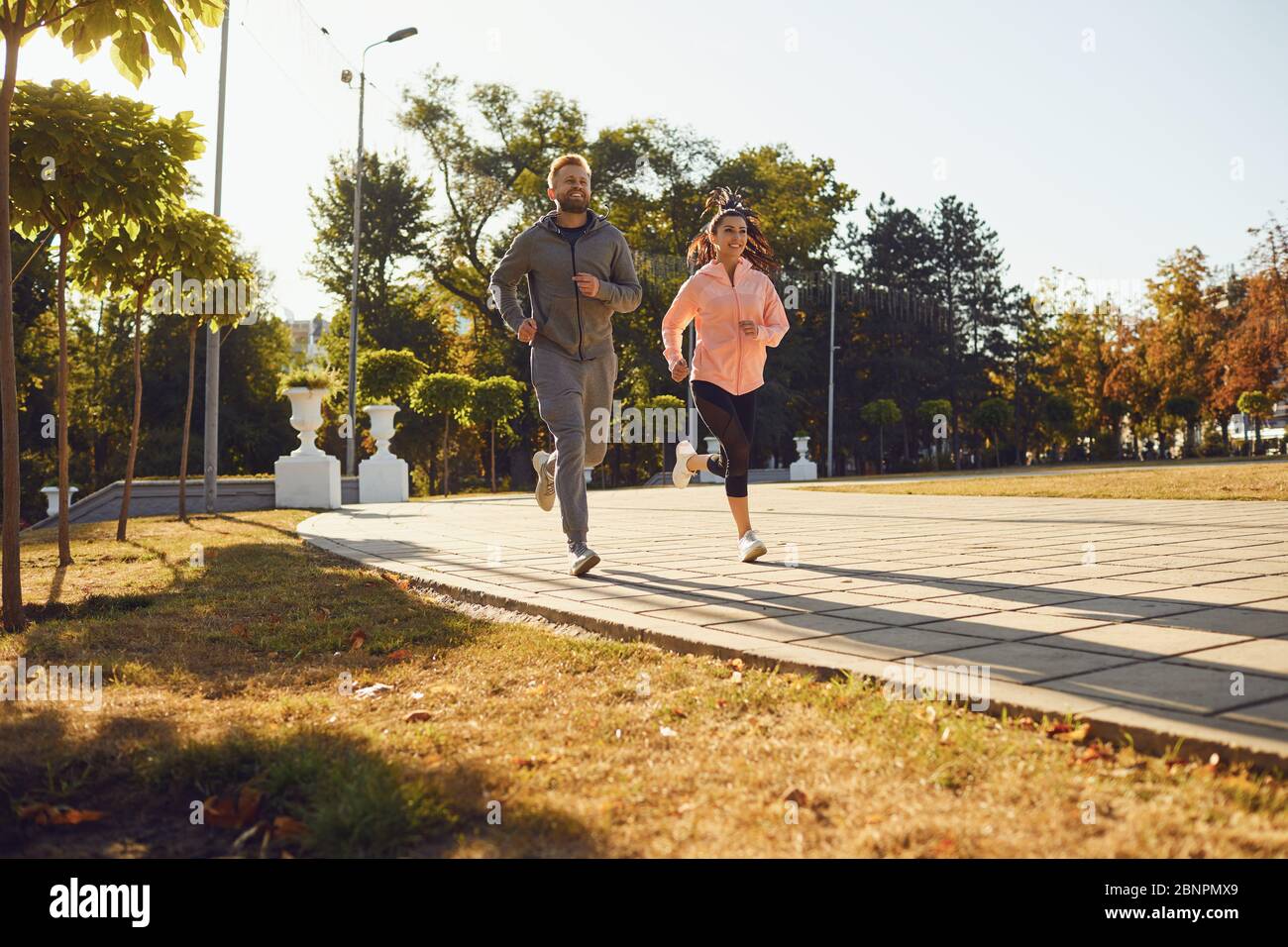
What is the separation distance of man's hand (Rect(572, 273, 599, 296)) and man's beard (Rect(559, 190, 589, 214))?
458 millimetres

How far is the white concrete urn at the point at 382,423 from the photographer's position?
21734mm

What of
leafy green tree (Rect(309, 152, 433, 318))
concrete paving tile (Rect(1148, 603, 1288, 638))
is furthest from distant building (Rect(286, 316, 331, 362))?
concrete paving tile (Rect(1148, 603, 1288, 638))

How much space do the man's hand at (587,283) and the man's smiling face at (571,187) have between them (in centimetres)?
47

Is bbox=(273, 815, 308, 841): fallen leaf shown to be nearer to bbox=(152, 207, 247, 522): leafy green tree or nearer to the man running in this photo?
the man running

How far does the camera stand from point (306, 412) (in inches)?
740

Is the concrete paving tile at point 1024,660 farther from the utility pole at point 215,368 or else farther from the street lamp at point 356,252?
the street lamp at point 356,252

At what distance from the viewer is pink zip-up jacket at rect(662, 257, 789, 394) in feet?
22.5

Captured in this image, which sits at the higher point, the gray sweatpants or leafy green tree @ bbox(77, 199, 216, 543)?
leafy green tree @ bbox(77, 199, 216, 543)

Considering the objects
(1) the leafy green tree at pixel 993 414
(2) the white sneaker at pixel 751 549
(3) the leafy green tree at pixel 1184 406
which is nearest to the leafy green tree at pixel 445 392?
(2) the white sneaker at pixel 751 549

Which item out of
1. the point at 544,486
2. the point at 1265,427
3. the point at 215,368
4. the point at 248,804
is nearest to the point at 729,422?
the point at 544,486

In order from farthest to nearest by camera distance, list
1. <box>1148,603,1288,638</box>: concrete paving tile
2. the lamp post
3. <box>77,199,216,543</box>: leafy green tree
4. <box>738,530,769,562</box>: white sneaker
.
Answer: the lamp post → <box>77,199,216,543</box>: leafy green tree → <box>738,530,769,562</box>: white sneaker → <box>1148,603,1288,638</box>: concrete paving tile

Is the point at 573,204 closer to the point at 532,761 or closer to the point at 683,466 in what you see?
the point at 683,466
